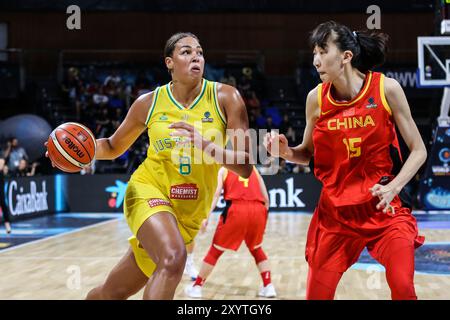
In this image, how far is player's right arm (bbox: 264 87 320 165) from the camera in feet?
13.7

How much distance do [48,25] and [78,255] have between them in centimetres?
1484

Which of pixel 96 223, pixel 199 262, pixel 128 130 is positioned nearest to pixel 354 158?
pixel 128 130

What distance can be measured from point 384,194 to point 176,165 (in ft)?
4.44

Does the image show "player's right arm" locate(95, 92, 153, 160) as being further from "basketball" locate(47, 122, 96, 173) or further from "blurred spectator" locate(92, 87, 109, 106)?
"blurred spectator" locate(92, 87, 109, 106)

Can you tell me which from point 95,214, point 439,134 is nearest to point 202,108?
point 439,134

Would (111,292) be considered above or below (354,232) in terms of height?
below

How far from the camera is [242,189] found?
7.58 meters

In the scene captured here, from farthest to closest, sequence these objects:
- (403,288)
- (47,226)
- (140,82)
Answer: (140,82), (47,226), (403,288)

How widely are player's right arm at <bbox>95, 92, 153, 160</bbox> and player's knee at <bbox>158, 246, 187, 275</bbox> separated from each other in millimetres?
1076

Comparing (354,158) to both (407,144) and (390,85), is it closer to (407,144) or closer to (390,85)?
(407,144)

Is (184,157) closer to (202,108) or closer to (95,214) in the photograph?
(202,108)

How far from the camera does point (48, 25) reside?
2355cm

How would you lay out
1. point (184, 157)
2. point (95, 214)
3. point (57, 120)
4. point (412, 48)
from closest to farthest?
point (184, 157) → point (95, 214) → point (57, 120) → point (412, 48)

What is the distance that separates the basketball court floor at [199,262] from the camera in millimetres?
7359
